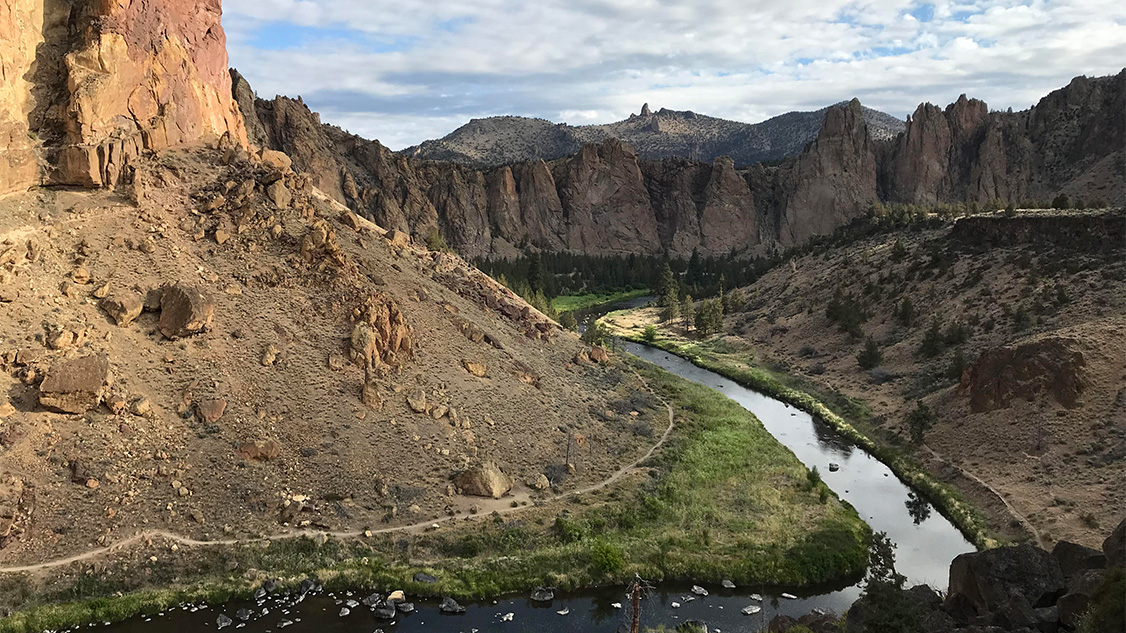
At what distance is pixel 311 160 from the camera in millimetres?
130000

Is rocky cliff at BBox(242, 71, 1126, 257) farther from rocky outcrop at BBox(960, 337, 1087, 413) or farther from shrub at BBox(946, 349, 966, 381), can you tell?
rocky outcrop at BBox(960, 337, 1087, 413)

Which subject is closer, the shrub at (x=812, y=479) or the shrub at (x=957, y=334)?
the shrub at (x=812, y=479)

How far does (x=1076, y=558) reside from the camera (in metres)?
23.1

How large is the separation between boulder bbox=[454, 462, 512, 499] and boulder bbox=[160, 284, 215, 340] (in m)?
14.6

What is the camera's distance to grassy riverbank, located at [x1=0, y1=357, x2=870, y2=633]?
91.5 ft

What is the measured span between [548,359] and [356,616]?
1078 inches

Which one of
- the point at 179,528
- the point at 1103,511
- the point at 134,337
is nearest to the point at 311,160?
the point at 134,337

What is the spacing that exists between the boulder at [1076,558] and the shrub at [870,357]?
42231mm

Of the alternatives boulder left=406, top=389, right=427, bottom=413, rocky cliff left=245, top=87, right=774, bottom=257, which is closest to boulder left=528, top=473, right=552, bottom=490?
boulder left=406, top=389, right=427, bottom=413

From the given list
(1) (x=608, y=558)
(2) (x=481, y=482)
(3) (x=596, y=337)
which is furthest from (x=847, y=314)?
(1) (x=608, y=558)

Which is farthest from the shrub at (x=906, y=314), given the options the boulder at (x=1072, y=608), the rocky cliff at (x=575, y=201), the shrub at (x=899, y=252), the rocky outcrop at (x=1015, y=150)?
the rocky cliff at (x=575, y=201)

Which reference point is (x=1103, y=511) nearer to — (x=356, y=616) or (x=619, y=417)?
(x=619, y=417)

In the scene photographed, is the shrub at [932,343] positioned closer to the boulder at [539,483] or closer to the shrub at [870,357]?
the shrub at [870,357]

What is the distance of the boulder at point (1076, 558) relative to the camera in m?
22.1
